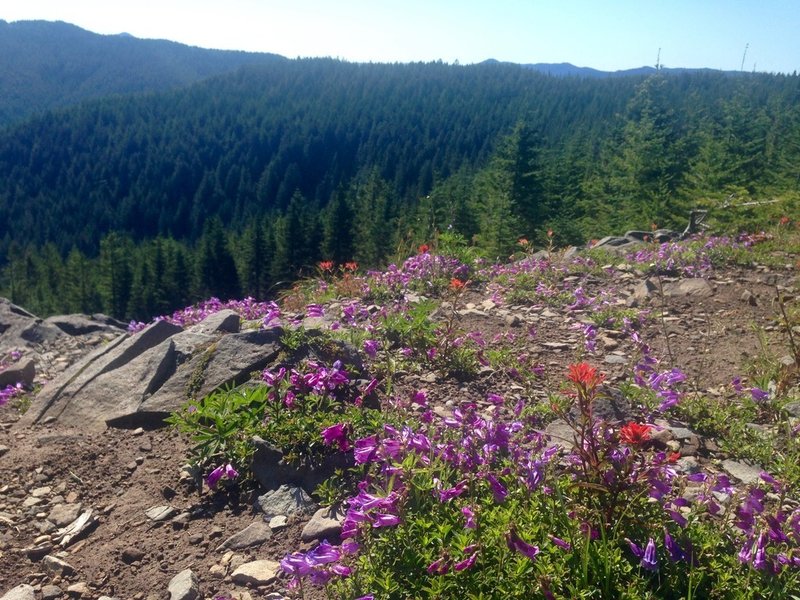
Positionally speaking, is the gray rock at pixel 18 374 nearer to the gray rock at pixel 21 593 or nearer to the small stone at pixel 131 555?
the gray rock at pixel 21 593

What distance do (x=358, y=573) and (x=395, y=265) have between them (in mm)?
5168

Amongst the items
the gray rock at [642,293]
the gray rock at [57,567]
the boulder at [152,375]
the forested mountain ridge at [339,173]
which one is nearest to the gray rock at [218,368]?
the boulder at [152,375]

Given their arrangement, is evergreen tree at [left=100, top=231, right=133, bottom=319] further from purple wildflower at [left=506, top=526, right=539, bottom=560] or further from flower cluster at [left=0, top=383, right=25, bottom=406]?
purple wildflower at [left=506, top=526, right=539, bottom=560]

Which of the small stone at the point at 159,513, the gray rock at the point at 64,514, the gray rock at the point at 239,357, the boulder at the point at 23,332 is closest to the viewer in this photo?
the small stone at the point at 159,513

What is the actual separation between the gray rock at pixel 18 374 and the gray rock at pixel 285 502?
4.46 meters

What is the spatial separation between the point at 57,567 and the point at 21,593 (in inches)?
7.3

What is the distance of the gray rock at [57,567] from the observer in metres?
2.83

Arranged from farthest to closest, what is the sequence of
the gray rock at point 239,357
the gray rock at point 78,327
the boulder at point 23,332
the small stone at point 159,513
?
1. the gray rock at point 78,327
2. the boulder at point 23,332
3. the gray rock at point 239,357
4. the small stone at point 159,513

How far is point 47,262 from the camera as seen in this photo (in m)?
86.2

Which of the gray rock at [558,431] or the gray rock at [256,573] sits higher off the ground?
the gray rock at [558,431]

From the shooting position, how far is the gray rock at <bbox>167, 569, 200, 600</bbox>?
2.49 metres

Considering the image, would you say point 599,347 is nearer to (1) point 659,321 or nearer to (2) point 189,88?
(1) point 659,321

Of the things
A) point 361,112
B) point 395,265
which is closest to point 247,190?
point 361,112

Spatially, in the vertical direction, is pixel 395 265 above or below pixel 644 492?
below
